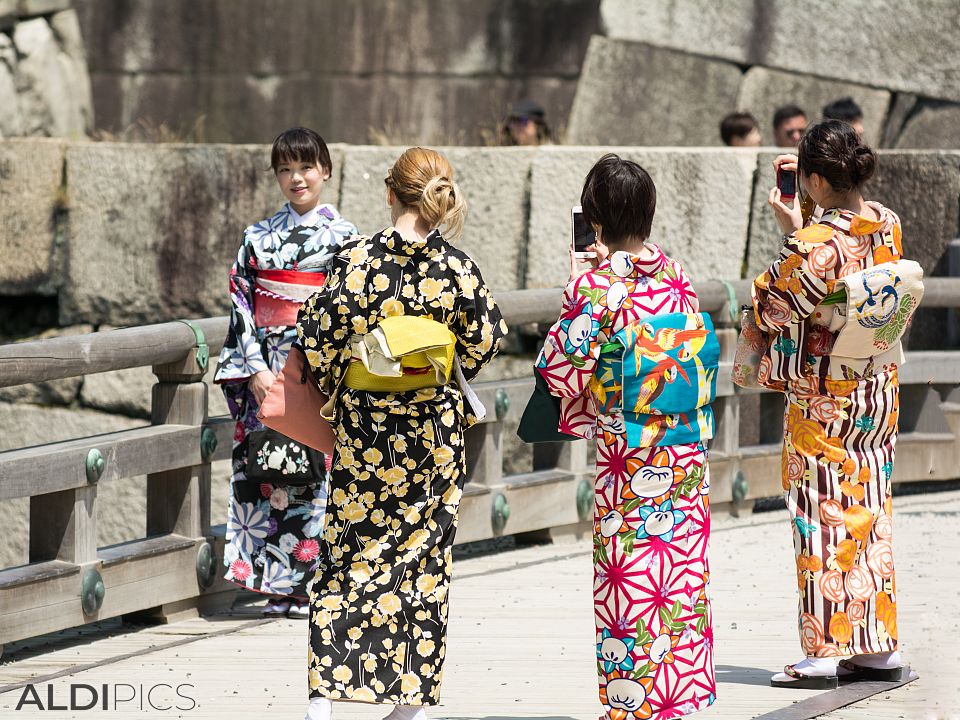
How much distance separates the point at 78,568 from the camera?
14.3 feet

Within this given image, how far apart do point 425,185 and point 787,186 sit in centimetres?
107

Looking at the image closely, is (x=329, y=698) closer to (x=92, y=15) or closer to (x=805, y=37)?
(x=805, y=37)

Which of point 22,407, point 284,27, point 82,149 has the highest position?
point 284,27

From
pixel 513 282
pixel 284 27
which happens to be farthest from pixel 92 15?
pixel 513 282

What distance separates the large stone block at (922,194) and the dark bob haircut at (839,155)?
3.10m

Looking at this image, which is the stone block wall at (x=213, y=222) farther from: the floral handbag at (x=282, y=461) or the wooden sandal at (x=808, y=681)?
the wooden sandal at (x=808, y=681)

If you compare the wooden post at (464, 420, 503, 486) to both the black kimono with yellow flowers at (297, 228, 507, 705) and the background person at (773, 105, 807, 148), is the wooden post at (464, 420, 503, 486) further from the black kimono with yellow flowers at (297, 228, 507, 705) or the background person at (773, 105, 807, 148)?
the background person at (773, 105, 807, 148)

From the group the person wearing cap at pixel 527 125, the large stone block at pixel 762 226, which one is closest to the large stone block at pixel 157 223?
the person wearing cap at pixel 527 125

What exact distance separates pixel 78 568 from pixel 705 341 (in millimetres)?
1922

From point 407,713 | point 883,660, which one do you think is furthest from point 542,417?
point 883,660

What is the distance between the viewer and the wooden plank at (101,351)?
423 centimetres

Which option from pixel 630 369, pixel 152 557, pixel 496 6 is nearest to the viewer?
pixel 630 369

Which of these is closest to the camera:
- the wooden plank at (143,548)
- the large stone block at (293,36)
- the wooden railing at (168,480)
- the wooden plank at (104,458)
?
the wooden plank at (104,458)

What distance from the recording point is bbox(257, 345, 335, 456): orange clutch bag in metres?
3.63
